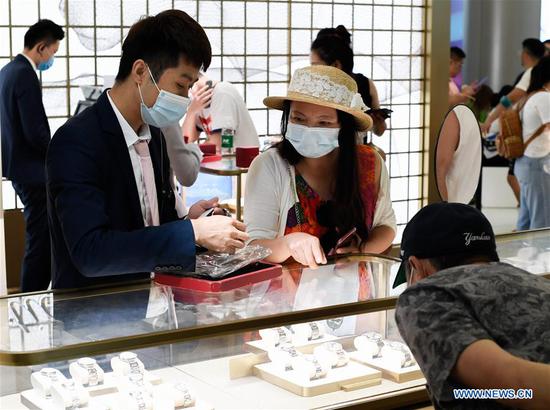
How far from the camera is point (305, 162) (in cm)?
320

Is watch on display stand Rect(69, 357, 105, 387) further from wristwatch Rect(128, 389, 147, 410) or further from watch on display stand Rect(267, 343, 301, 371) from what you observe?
watch on display stand Rect(267, 343, 301, 371)

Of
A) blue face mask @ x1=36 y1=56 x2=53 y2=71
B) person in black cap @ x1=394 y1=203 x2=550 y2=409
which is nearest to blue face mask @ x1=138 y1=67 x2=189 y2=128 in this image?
person in black cap @ x1=394 y1=203 x2=550 y2=409

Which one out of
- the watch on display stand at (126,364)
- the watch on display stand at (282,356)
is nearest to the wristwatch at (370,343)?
the watch on display stand at (282,356)

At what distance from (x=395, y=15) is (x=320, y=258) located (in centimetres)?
596

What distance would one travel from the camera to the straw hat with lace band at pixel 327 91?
3088 millimetres

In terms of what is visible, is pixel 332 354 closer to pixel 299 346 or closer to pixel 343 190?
pixel 299 346

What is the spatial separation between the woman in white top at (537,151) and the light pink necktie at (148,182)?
507 centimetres

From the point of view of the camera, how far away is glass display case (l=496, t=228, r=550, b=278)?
2698mm

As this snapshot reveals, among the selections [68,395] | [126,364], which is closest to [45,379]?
Result: [68,395]

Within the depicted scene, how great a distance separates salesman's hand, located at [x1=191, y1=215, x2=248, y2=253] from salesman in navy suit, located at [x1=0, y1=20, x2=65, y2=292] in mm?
3875

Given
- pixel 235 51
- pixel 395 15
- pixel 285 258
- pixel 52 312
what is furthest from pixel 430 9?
pixel 52 312

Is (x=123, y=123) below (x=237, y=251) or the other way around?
the other way around

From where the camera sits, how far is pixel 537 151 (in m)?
7.29

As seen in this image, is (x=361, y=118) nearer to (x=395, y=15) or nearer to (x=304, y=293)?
(x=304, y=293)
